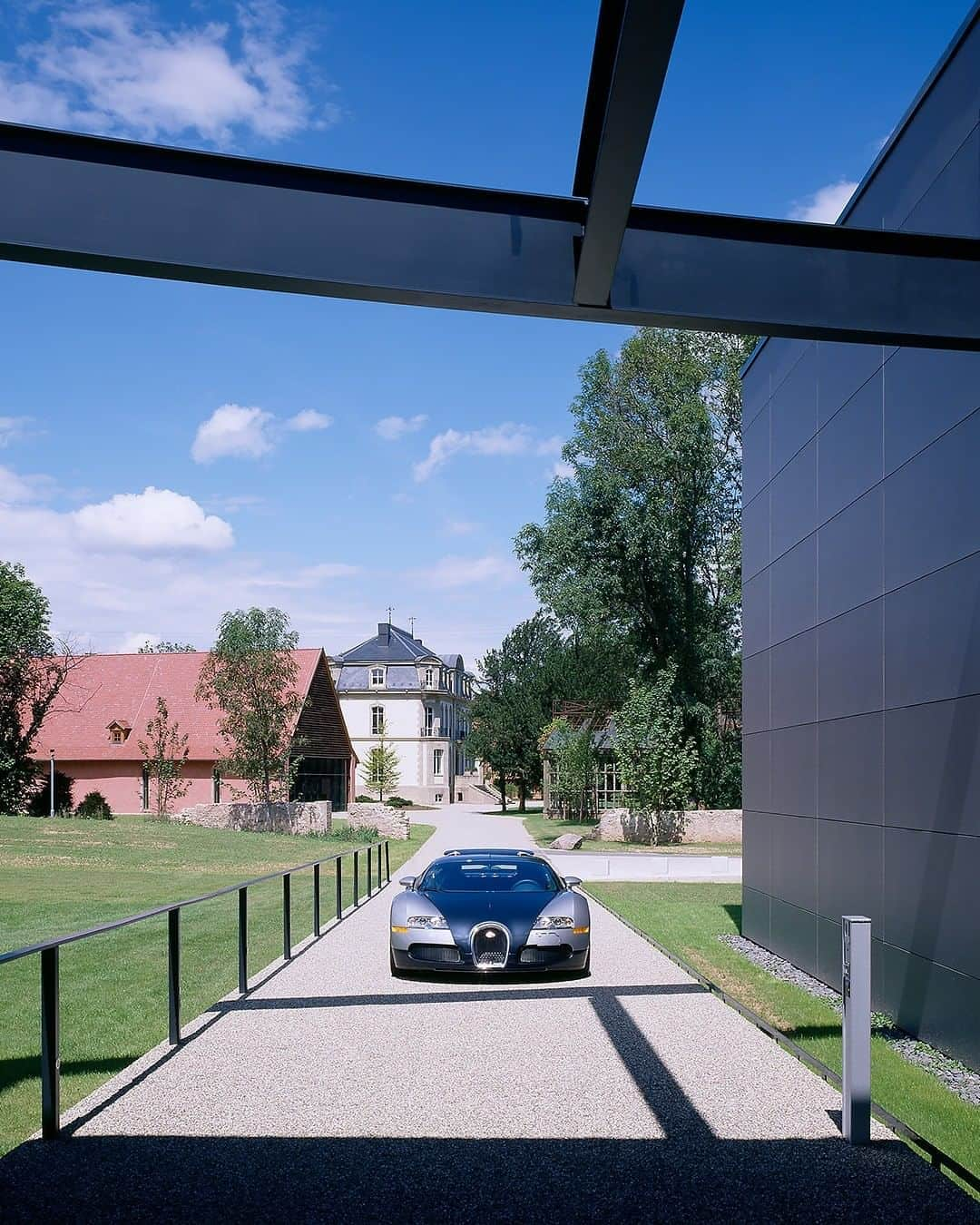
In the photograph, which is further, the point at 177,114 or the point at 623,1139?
the point at 177,114

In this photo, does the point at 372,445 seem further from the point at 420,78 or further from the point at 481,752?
the point at 481,752

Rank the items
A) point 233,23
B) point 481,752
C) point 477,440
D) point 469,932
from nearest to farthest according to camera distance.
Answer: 1. point 233,23
2. point 469,932
3. point 477,440
4. point 481,752

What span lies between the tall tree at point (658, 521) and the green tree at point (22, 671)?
19.2 m

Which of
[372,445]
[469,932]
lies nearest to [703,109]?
[469,932]

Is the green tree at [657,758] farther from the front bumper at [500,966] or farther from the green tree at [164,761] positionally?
the front bumper at [500,966]

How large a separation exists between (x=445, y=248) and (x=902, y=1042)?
6.86 meters

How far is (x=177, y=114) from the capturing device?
23.4 feet

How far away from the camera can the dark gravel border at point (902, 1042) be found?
775 centimetres

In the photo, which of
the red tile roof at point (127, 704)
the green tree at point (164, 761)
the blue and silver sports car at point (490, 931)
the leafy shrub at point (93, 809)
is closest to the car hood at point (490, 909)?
the blue and silver sports car at point (490, 931)

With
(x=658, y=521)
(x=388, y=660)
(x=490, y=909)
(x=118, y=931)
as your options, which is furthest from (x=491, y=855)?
(x=388, y=660)

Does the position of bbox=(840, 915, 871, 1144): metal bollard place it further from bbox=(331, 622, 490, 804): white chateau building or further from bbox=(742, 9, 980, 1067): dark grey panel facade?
bbox=(331, 622, 490, 804): white chateau building

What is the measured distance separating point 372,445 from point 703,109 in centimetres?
1195

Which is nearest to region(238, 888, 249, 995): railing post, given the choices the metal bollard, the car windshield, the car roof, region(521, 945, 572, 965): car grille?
the car windshield

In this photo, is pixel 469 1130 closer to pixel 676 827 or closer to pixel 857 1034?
pixel 857 1034
